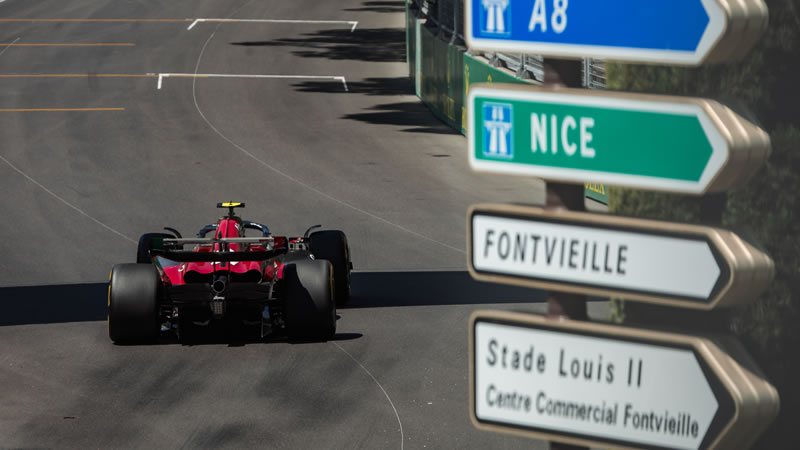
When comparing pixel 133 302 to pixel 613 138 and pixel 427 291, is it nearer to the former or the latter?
pixel 427 291

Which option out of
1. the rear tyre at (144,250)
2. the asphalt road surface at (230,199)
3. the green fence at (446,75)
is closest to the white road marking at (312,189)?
the asphalt road surface at (230,199)

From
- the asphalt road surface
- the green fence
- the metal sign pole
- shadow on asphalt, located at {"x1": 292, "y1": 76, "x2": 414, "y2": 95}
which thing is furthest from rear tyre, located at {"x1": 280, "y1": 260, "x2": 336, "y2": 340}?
shadow on asphalt, located at {"x1": 292, "y1": 76, "x2": 414, "y2": 95}

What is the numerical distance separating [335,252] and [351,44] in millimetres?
30703

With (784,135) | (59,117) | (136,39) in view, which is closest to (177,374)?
(784,135)

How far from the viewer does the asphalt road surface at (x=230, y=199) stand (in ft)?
40.8

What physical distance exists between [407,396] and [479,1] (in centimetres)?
840

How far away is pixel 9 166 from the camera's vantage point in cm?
2706

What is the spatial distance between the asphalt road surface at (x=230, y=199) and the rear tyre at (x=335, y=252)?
0.58 metres

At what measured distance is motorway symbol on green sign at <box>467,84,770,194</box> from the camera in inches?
163

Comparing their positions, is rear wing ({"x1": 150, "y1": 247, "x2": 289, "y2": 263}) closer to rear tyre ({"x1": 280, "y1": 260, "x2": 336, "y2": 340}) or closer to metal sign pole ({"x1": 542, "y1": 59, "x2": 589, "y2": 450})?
rear tyre ({"x1": 280, "y1": 260, "x2": 336, "y2": 340})

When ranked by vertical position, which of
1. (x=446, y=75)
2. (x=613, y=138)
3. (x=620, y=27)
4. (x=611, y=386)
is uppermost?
(x=620, y=27)

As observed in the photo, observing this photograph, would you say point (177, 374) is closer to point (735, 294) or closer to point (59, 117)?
point (735, 294)

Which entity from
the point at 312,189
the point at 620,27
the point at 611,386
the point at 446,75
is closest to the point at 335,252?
the point at 312,189

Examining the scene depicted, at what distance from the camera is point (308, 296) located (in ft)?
47.1
